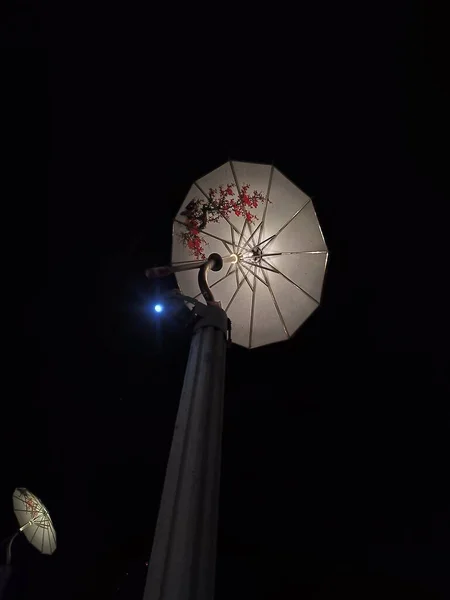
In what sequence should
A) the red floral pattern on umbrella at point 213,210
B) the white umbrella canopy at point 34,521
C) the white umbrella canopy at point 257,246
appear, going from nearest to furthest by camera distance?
the white umbrella canopy at point 257,246 → the red floral pattern on umbrella at point 213,210 → the white umbrella canopy at point 34,521

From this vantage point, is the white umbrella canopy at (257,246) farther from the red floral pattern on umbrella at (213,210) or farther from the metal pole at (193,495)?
the metal pole at (193,495)

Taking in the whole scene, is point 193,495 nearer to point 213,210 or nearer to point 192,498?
point 192,498

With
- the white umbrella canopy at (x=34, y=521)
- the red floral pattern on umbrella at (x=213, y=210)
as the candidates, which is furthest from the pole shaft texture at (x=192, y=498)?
the white umbrella canopy at (x=34, y=521)

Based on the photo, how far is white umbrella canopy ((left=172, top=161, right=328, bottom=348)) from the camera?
371 cm

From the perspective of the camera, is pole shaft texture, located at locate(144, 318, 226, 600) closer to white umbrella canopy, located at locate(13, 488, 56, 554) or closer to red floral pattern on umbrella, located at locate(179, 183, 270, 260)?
red floral pattern on umbrella, located at locate(179, 183, 270, 260)

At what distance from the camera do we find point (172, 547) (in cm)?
141

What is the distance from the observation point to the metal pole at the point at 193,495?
134cm

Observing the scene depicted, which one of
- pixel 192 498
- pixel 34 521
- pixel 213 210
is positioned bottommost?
pixel 34 521

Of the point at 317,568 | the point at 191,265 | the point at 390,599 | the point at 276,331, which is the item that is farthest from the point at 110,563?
the point at 191,265

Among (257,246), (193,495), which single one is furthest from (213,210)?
(193,495)

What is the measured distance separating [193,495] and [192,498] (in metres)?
0.01

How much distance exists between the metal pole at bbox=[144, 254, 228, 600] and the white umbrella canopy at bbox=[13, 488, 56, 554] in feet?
20.7

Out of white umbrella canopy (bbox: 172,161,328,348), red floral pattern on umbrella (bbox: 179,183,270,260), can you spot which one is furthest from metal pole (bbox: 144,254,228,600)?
red floral pattern on umbrella (bbox: 179,183,270,260)

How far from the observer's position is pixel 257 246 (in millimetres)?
4016
